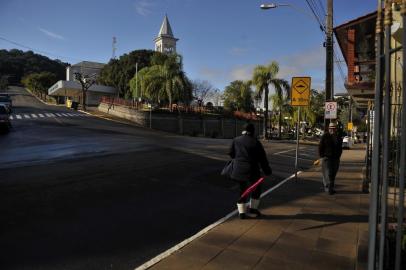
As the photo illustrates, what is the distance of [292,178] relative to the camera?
45.5 ft

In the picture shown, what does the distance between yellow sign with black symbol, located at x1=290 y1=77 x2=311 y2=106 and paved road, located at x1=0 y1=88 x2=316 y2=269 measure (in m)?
2.35

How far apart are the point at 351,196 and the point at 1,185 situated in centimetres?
769

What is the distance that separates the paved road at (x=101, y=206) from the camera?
5.89 metres

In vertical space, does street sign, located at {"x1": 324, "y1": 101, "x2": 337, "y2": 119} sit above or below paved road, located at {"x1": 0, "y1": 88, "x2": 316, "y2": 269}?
above

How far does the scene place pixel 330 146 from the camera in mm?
11164

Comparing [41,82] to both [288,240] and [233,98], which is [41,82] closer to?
[233,98]

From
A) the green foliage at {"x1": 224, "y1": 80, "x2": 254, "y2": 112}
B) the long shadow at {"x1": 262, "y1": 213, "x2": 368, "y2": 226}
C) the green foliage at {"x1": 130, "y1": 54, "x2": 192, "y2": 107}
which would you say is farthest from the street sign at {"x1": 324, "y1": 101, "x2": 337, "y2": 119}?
the green foliage at {"x1": 224, "y1": 80, "x2": 254, "y2": 112}

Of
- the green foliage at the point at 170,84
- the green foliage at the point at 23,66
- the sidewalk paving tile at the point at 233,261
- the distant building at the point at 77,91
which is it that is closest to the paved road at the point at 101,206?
the sidewalk paving tile at the point at 233,261

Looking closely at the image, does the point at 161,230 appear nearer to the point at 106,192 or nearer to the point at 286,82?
the point at 106,192

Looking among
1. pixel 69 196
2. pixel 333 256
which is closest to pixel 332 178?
pixel 333 256

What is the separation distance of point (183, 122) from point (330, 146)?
1674 inches

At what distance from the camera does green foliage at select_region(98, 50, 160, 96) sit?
92.2 metres

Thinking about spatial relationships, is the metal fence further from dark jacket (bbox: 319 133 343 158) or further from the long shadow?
the long shadow

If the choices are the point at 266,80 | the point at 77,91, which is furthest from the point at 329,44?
the point at 77,91
